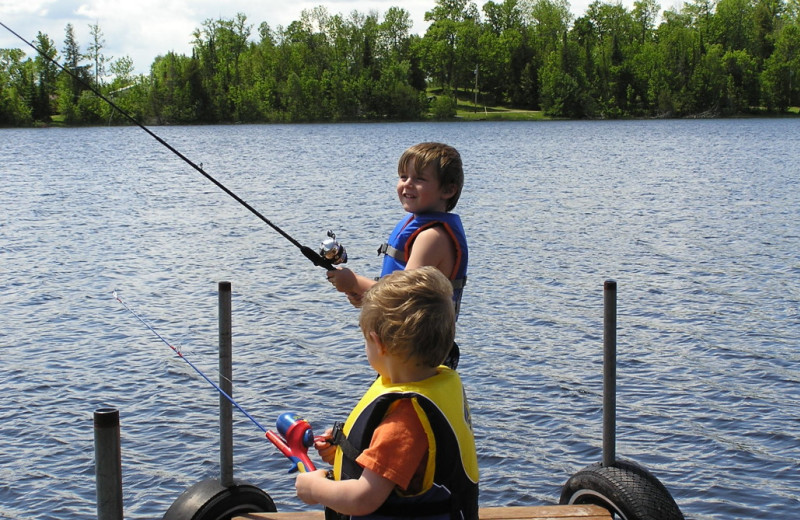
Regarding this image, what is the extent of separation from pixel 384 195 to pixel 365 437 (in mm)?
26837

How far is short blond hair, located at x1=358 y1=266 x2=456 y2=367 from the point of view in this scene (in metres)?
2.70

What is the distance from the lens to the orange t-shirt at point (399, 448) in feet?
8.75

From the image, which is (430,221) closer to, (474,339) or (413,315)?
(413,315)

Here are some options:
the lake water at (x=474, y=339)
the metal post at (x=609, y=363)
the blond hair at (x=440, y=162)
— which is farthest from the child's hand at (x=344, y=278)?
the lake water at (x=474, y=339)

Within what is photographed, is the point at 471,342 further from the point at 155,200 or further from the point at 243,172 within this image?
the point at 243,172

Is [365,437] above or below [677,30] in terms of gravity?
below

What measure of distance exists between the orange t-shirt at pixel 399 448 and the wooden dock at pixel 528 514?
5.68 ft

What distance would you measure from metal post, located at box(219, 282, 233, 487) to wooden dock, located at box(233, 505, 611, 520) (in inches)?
16.7

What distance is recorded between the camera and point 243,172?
40.6 metres

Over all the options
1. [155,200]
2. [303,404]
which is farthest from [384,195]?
[303,404]

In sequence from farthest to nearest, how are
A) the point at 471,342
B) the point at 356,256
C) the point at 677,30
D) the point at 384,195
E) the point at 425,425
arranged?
the point at 677,30 → the point at 384,195 → the point at 356,256 → the point at 471,342 → the point at 425,425

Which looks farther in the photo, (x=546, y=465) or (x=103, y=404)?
(x=103, y=404)

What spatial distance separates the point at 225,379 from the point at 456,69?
413 ft

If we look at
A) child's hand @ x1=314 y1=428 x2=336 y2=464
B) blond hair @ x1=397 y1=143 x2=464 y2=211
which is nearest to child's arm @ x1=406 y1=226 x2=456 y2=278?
blond hair @ x1=397 y1=143 x2=464 y2=211
